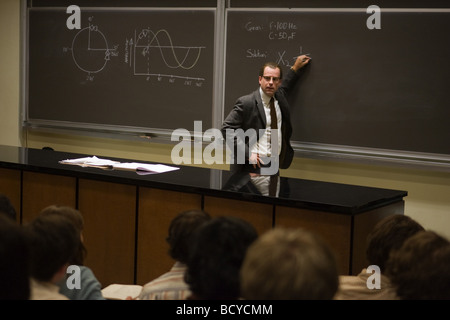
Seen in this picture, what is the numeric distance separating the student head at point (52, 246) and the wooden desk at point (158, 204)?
1500 mm

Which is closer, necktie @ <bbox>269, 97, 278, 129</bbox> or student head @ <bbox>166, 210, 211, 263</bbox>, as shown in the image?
student head @ <bbox>166, 210, 211, 263</bbox>

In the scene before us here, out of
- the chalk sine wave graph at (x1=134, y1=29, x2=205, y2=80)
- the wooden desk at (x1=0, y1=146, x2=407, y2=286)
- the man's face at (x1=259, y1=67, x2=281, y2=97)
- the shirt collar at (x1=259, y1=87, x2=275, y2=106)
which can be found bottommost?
the wooden desk at (x1=0, y1=146, x2=407, y2=286)

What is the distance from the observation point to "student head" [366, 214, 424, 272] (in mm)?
2432

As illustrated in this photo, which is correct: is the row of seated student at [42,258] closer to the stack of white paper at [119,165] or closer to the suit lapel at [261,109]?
the stack of white paper at [119,165]

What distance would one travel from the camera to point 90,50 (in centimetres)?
657

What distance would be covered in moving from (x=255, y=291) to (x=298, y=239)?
161 millimetres

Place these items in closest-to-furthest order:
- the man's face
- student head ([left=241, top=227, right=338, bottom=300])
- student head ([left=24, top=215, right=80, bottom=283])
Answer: student head ([left=241, top=227, right=338, bottom=300])
student head ([left=24, top=215, right=80, bottom=283])
the man's face

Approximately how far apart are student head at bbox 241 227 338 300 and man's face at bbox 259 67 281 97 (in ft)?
12.0

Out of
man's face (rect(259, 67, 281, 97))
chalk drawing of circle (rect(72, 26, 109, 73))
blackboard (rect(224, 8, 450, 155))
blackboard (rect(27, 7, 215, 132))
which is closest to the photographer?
blackboard (rect(224, 8, 450, 155))

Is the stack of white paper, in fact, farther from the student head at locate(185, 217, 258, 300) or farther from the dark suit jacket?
the student head at locate(185, 217, 258, 300)

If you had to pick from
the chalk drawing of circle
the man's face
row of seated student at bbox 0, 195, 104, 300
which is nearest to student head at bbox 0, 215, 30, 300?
row of seated student at bbox 0, 195, 104, 300

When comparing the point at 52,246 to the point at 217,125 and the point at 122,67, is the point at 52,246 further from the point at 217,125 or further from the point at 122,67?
the point at 122,67

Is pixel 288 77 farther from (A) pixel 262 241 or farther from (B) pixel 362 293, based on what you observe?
(A) pixel 262 241

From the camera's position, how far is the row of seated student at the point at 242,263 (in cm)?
149
